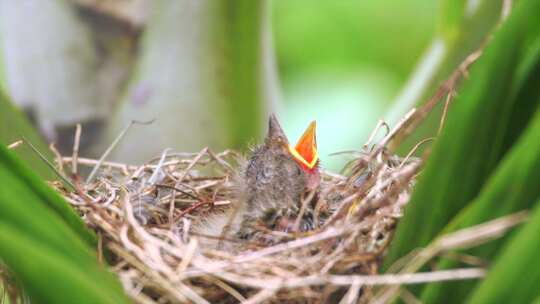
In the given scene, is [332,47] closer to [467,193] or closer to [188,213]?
[188,213]

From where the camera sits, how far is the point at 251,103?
1.83 meters

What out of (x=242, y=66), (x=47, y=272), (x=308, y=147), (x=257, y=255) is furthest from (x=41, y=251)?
(x=242, y=66)

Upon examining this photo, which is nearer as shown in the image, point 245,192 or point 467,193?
point 467,193

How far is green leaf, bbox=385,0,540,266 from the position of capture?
0.63m

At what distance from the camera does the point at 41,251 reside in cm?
61

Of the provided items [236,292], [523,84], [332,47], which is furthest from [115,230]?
[332,47]

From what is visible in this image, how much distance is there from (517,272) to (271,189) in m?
0.66

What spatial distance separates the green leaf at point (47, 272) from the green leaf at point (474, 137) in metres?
0.25

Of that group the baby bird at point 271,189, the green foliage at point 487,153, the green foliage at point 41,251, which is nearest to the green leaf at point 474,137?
the green foliage at point 487,153

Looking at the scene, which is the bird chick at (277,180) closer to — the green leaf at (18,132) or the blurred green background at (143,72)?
the green leaf at (18,132)

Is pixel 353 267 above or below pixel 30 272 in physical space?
below

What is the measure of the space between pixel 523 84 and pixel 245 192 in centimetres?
63

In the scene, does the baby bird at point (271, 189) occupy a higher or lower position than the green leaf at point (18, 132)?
lower

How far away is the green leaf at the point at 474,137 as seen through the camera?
0.63 m
